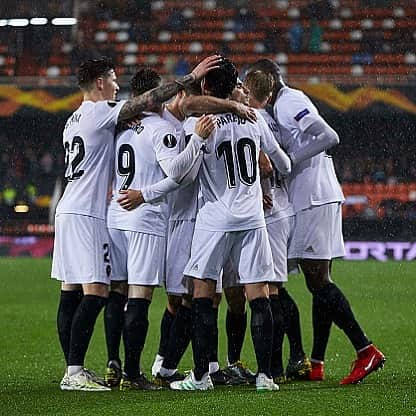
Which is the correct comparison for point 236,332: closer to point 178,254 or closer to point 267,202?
point 178,254

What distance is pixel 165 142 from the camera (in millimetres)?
5680

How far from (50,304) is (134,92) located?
18.7ft

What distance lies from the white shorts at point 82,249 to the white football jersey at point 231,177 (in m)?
0.54

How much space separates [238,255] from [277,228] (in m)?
0.60

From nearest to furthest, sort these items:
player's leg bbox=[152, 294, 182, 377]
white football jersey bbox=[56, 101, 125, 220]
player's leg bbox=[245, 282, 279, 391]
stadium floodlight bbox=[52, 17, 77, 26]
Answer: player's leg bbox=[245, 282, 279, 391]
white football jersey bbox=[56, 101, 125, 220]
player's leg bbox=[152, 294, 182, 377]
stadium floodlight bbox=[52, 17, 77, 26]

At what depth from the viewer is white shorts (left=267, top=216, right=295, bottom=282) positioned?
604 cm

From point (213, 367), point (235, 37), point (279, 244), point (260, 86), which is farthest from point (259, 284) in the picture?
point (235, 37)

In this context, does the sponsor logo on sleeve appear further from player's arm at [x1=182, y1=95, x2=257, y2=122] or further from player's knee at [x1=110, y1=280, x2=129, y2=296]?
player's knee at [x1=110, y1=280, x2=129, y2=296]

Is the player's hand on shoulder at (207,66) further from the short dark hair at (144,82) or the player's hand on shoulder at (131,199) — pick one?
the player's hand on shoulder at (131,199)

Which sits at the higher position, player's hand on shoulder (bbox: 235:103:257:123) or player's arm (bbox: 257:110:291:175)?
player's hand on shoulder (bbox: 235:103:257:123)

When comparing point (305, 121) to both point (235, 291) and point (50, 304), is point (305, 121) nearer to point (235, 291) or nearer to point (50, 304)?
point (235, 291)

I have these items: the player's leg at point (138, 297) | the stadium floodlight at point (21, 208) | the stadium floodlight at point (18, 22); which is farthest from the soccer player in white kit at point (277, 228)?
the stadium floodlight at point (21, 208)

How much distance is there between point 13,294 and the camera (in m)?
12.3

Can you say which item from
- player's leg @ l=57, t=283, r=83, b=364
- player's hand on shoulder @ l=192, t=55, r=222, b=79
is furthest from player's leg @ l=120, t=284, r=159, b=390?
player's hand on shoulder @ l=192, t=55, r=222, b=79
